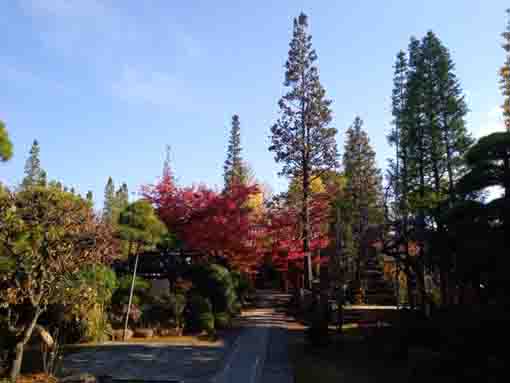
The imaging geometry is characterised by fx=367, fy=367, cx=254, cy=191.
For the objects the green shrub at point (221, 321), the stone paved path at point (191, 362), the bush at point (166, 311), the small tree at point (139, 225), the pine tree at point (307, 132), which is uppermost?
the pine tree at point (307, 132)

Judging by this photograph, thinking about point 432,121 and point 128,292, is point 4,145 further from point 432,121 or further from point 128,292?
point 432,121

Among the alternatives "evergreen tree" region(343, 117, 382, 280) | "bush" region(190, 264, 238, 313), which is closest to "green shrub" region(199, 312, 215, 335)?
"bush" region(190, 264, 238, 313)

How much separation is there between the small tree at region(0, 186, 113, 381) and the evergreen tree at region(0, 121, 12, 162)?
3.84 feet

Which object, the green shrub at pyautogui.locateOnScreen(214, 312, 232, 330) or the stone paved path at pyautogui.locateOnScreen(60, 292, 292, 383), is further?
the green shrub at pyautogui.locateOnScreen(214, 312, 232, 330)

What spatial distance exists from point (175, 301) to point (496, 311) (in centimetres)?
1083

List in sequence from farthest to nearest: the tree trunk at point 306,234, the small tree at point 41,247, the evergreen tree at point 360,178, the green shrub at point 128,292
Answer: the evergreen tree at point 360,178, the tree trunk at point 306,234, the green shrub at point 128,292, the small tree at point 41,247

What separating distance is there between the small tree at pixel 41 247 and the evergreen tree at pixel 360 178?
25159 millimetres

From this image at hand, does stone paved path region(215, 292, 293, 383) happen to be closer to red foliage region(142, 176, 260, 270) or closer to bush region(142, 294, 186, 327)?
bush region(142, 294, 186, 327)

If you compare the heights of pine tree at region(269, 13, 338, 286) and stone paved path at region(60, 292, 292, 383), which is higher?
pine tree at region(269, 13, 338, 286)

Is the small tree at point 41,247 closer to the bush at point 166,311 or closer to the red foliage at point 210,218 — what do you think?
the bush at point 166,311

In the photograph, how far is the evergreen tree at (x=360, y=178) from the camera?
104 feet

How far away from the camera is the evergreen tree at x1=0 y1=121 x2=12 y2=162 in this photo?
6935 mm

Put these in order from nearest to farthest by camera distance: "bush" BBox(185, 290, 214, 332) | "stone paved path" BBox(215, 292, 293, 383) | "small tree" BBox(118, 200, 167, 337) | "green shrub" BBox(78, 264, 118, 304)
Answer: "stone paved path" BBox(215, 292, 293, 383), "green shrub" BBox(78, 264, 118, 304), "small tree" BBox(118, 200, 167, 337), "bush" BBox(185, 290, 214, 332)

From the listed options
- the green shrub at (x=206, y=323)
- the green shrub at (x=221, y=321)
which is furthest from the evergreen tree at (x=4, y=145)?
the green shrub at (x=221, y=321)
